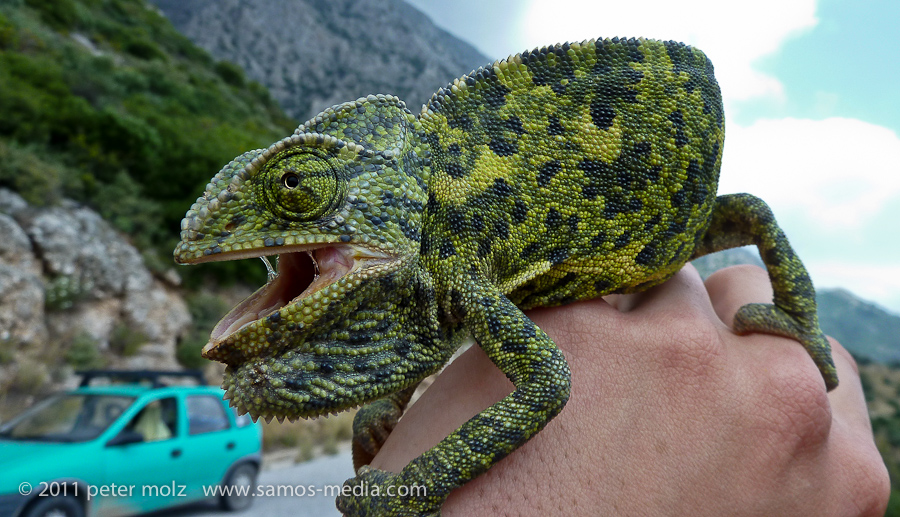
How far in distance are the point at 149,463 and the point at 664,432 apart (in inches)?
250

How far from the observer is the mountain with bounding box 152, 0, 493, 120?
160 ft

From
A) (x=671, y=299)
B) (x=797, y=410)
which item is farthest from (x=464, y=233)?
(x=797, y=410)

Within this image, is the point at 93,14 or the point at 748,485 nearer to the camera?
the point at 748,485

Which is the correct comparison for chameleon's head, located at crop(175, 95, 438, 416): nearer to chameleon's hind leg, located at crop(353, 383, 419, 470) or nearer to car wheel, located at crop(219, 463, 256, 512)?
chameleon's hind leg, located at crop(353, 383, 419, 470)

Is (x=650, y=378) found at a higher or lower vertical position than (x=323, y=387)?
lower

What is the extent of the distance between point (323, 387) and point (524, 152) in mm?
852

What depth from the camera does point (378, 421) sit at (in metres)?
1.88

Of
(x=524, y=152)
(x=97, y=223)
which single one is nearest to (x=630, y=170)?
(x=524, y=152)

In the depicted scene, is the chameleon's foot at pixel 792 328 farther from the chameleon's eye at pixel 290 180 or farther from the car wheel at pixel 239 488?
the car wheel at pixel 239 488

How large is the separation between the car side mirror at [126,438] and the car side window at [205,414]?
764mm

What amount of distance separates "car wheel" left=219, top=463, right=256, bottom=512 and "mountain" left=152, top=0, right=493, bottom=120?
39.5 metres

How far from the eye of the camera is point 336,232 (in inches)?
47.4

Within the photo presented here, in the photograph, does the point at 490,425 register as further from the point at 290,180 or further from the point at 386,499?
the point at 290,180

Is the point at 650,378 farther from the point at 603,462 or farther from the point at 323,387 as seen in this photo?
the point at 323,387
